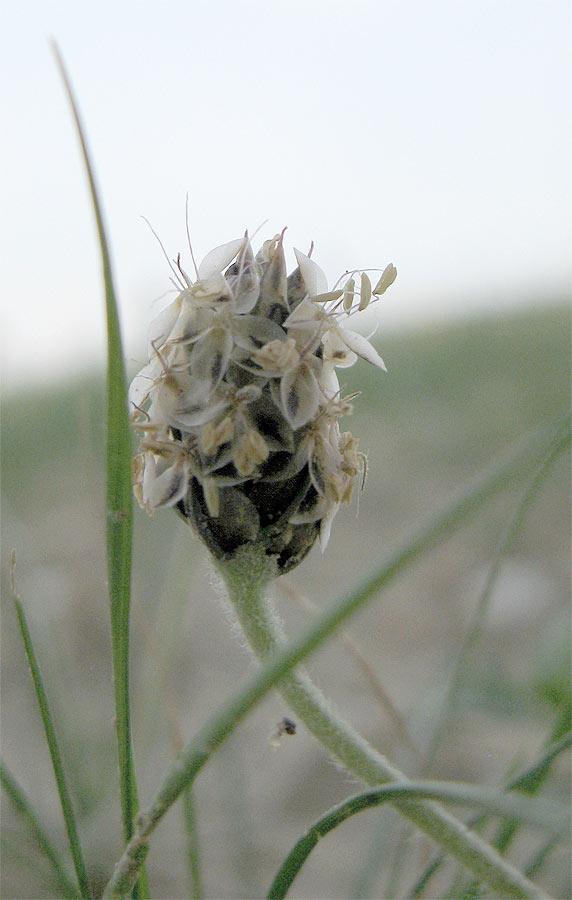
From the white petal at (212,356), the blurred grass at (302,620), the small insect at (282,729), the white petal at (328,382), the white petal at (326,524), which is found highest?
the white petal at (212,356)

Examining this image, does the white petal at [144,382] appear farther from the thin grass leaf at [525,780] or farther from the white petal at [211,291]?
the thin grass leaf at [525,780]

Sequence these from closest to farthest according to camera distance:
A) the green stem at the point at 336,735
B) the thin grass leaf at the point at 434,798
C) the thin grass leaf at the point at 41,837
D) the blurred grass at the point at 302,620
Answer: the thin grass leaf at the point at 434,798
the green stem at the point at 336,735
the thin grass leaf at the point at 41,837
the blurred grass at the point at 302,620

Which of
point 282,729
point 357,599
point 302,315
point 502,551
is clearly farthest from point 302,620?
point 357,599

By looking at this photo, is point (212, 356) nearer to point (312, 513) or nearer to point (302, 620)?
point (312, 513)

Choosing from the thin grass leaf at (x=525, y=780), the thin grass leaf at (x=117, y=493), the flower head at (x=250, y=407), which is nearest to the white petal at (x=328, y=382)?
the flower head at (x=250, y=407)

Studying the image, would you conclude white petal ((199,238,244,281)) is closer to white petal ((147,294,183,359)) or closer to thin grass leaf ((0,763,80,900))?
white petal ((147,294,183,359))

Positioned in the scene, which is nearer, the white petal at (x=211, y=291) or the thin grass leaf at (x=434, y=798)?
the thin grass leaf at (x=434, y=798)

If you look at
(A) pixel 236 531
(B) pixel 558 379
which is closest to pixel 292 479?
(A) pixel 236 531
